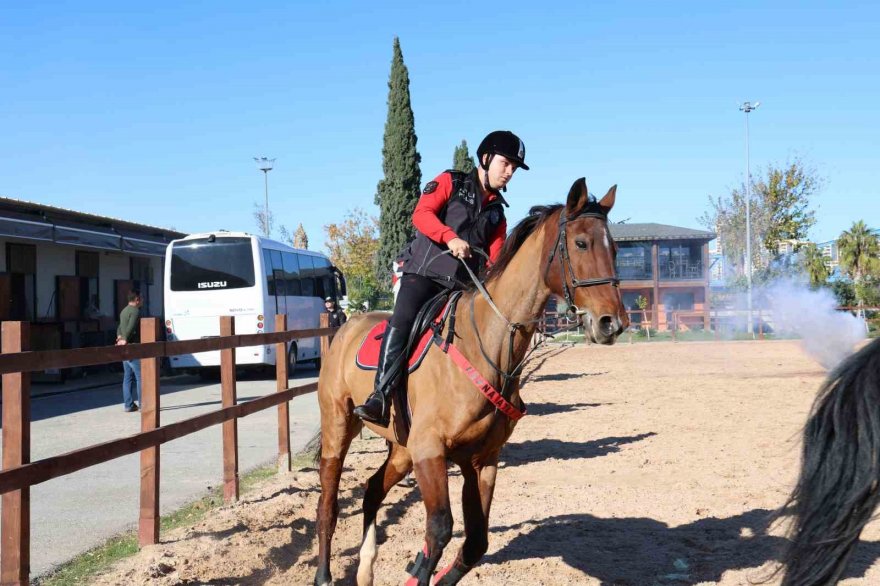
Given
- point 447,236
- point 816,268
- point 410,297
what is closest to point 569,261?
point 447,236

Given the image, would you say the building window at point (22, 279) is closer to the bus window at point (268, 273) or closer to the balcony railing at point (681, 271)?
the bus window at point (268, 273)

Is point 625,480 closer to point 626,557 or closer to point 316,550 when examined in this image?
point 626,557

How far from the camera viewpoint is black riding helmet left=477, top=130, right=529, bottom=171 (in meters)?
5.09

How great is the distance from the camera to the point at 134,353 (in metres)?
6.02

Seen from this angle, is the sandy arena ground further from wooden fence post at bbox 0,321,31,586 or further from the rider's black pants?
the rider's black pants

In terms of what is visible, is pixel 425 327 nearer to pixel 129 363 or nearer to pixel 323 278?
pixel 129 363

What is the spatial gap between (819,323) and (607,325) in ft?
87.6

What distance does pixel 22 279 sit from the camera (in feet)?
72.6

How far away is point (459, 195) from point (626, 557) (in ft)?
9.18

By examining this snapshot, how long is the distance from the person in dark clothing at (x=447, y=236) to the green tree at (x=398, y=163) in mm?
37867

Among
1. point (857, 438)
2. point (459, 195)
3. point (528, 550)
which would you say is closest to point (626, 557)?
point (528, 550)

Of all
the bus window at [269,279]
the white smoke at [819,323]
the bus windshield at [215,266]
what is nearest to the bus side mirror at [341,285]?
the bus window at [269,279]

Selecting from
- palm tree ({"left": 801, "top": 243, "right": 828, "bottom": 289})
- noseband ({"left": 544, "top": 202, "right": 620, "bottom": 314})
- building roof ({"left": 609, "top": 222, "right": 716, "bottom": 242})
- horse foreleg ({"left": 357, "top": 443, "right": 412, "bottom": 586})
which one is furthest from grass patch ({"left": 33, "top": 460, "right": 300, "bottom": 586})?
building roof ({"left": 609, "top": 222, "right": 716, "bottom": 242})

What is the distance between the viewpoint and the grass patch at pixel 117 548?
529 cm
